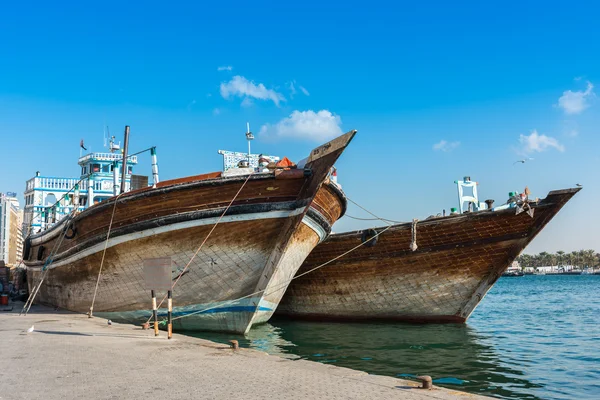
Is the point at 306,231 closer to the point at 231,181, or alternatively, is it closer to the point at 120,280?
the point at 231,181

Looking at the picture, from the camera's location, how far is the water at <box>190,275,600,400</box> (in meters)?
7.83

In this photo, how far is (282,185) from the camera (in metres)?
11.4

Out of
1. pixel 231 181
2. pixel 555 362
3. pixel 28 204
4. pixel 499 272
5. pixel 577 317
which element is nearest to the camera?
pixel 555 362

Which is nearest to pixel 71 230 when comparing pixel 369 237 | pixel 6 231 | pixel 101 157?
pixel 369 237

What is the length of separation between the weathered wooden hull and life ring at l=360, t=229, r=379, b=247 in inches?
5.2

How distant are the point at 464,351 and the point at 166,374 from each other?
7.07 metres

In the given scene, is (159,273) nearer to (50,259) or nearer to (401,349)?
(401,349)

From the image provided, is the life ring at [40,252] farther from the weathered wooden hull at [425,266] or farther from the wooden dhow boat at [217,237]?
the weathered wooden hull at [425,266]

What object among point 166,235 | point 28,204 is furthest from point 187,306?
point 28,204

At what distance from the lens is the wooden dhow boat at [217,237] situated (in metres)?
11.3

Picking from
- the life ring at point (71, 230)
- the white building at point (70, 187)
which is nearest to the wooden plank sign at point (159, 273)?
the life ring at point (71, 230)

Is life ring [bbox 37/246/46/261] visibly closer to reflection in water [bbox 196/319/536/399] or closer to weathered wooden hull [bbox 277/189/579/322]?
reflection in water [bbox 196/319/536/399]

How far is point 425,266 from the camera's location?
1462 centimetres

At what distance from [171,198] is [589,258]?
539ft
